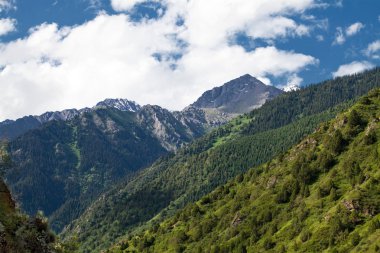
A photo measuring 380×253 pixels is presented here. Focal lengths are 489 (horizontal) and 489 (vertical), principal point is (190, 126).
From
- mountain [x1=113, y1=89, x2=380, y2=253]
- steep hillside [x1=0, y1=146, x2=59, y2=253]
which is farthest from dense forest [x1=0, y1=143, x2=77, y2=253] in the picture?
mountain [x1=113, y1=89, x2=380, y2=253]

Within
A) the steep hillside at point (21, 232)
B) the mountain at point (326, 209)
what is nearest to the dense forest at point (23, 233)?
the steep hillside at point (21, 232)

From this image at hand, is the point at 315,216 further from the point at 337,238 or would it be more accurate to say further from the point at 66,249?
the point at 66,249

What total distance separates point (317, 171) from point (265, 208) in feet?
81.9

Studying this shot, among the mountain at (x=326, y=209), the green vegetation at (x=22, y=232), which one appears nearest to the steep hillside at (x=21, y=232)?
the green vegetation at (x=22, y=232)

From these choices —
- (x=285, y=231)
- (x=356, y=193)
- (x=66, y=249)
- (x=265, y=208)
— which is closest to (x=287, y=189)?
(x=265, y=208)

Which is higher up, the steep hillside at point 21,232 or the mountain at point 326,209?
the steep hillside at point 21,232

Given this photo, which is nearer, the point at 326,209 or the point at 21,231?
the point at 21,231

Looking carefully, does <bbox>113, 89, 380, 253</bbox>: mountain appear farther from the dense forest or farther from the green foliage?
the green foliage

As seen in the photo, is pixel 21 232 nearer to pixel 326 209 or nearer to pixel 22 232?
pixel 22 232

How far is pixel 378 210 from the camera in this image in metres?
137

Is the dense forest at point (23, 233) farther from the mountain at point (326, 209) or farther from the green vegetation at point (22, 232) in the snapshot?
the mountain at point (326, 209)

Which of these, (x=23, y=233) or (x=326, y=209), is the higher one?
(x=23, y=233)

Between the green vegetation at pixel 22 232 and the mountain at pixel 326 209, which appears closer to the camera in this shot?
the green vegetation at pixel 22 232

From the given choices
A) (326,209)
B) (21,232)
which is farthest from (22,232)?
(326,209)
